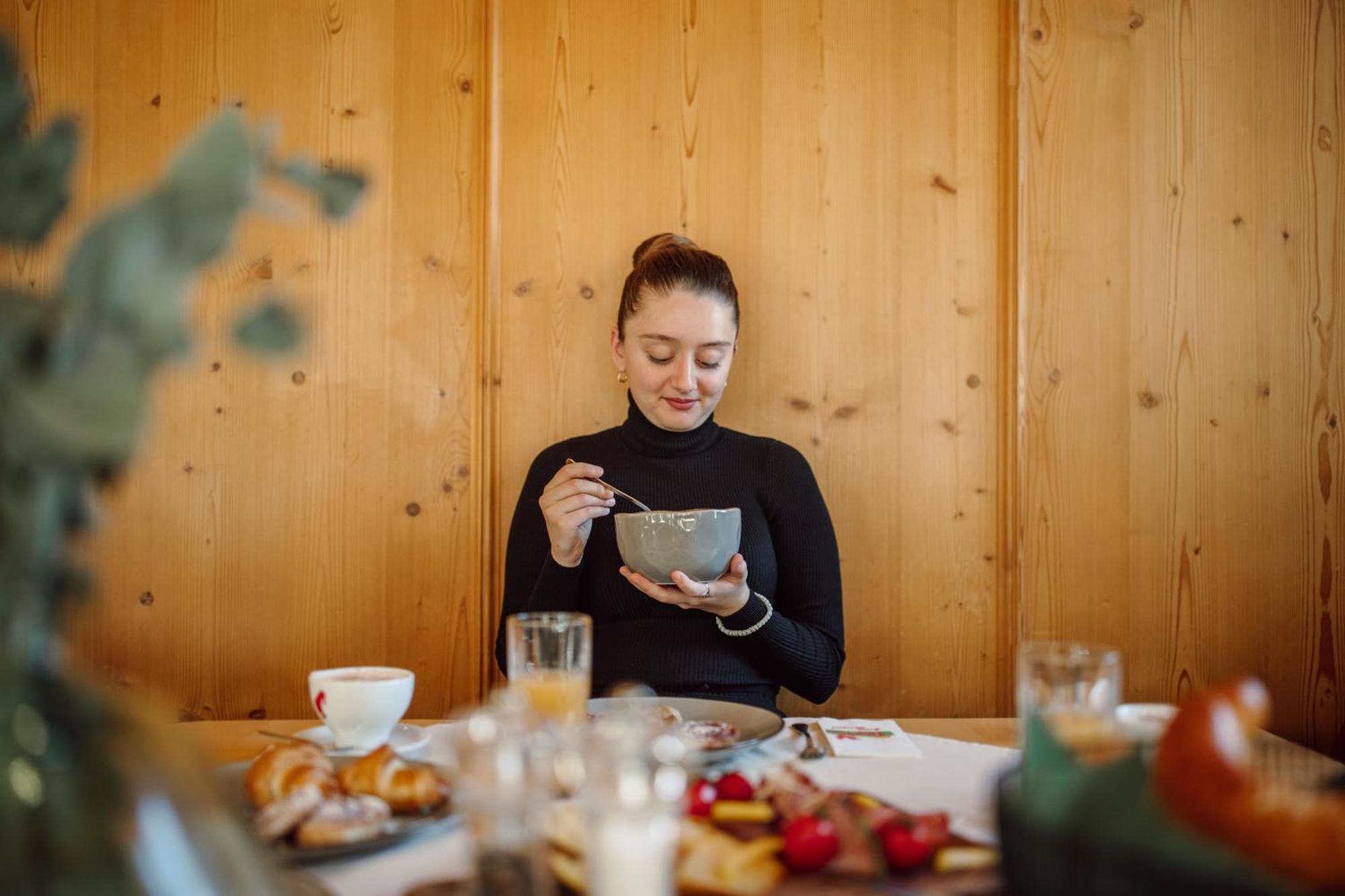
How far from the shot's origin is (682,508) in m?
1.76

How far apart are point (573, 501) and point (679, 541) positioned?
1.15ft

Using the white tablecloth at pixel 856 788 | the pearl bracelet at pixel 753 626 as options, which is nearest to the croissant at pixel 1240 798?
the white tablecloth at pixel 856 788

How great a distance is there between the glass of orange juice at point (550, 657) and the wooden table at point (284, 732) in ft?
1.03

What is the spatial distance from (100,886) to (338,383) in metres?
1.66

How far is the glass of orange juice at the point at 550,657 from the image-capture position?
3.10 feet

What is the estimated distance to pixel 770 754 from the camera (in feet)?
3.31

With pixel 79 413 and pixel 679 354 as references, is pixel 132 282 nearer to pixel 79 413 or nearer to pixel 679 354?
pixel 79 413

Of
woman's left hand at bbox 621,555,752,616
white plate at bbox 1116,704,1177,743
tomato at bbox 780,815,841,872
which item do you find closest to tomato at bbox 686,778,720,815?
tomato at bbox 780,815,841,872

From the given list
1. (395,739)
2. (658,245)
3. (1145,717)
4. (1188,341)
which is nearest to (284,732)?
(395,739)

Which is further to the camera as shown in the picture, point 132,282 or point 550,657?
point 550,657

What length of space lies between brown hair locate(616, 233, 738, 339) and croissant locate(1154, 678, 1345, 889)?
1.26 m

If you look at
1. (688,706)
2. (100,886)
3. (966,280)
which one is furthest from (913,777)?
(966,280)

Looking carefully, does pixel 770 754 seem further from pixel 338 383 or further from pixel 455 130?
pixel 455 130

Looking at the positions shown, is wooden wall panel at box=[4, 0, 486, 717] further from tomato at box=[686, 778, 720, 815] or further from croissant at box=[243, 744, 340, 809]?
tomato at box=[686, 778, 720, 815]
